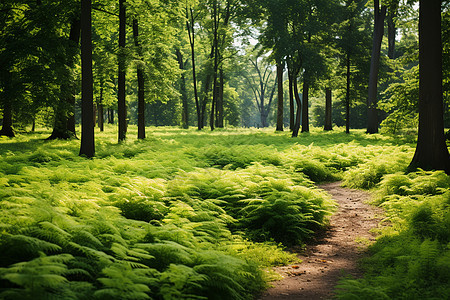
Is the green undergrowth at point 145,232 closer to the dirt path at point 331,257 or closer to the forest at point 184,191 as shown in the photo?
the forest at point 184,191

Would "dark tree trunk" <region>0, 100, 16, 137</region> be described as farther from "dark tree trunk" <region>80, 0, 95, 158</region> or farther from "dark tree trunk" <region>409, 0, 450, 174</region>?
"dark tree trunk" <region>409, 0, 450, 174</region>

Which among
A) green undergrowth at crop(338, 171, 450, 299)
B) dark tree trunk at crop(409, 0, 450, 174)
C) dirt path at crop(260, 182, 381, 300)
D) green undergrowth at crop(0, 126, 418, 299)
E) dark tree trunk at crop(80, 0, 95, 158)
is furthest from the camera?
dark tree trunk at crop(80, 0, 95, 158)

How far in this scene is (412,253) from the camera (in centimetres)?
518

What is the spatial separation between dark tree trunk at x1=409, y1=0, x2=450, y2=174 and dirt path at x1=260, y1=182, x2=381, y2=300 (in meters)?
2.99

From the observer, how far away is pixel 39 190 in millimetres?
6164

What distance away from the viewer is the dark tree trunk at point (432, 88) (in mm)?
10484

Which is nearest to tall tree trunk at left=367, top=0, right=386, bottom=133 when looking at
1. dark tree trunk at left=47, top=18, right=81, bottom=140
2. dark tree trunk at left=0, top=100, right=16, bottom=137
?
dark tree trunk at left=47, top=18, right=81, bottom=140

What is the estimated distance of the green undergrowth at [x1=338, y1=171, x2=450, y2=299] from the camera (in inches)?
163

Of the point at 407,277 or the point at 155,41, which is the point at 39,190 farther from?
the point at 155,41

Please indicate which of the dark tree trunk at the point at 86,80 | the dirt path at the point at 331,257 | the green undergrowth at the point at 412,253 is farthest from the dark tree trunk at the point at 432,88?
the dark tree trunk at the point at 86,80

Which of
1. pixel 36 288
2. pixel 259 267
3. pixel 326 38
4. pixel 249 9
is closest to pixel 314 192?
pixel 259 267

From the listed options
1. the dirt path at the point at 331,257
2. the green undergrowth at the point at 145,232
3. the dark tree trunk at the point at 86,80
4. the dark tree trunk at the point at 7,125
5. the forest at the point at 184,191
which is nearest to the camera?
the green undergrowth at the point at 145,232

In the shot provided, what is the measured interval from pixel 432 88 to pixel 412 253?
7323 mm

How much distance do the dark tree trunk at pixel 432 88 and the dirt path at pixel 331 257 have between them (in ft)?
9.82
